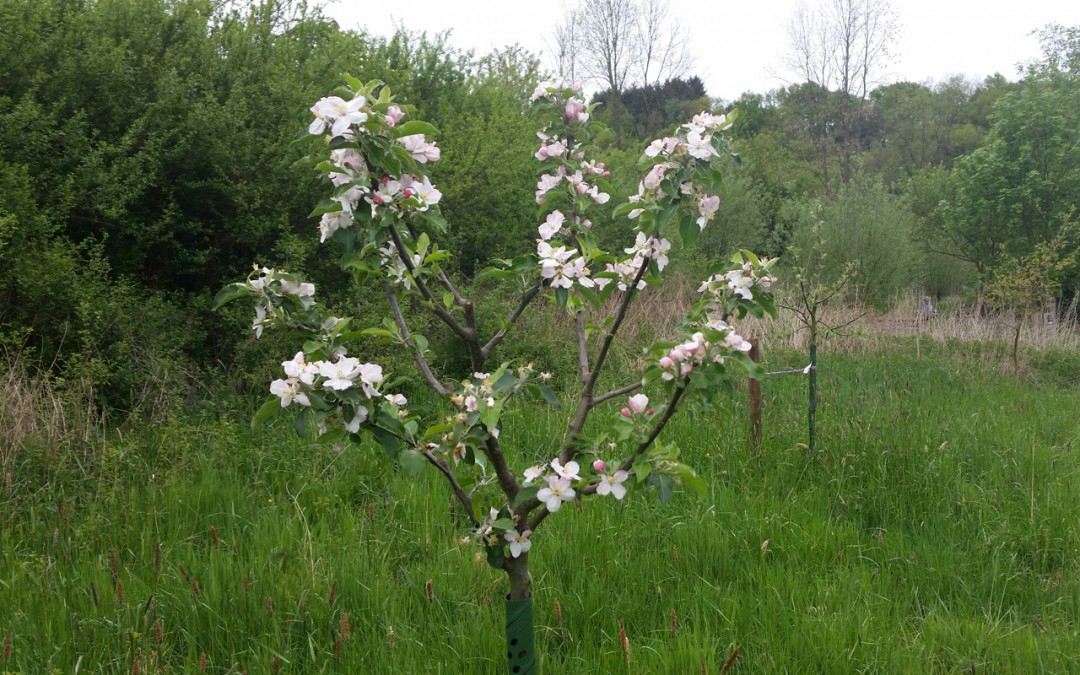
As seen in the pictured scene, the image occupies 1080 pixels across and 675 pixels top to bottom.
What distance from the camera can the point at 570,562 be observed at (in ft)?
9.59

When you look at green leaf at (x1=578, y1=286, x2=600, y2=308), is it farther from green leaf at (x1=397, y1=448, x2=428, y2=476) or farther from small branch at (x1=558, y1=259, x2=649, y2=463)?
green leaf at (x1=397, y1=448, x2=428, y2=476)

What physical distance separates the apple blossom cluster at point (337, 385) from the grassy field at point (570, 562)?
0.55 meters

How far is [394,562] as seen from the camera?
303 cm

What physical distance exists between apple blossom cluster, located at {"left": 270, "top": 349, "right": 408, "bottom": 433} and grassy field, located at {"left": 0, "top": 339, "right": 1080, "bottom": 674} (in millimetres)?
546

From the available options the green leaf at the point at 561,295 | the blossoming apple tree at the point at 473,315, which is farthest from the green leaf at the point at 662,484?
the green leaf at the point at 561,295

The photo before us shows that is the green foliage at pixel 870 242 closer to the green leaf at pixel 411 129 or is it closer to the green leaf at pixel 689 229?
the green leaf at pixel 689 229

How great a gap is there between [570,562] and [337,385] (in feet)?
6.00

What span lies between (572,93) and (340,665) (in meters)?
1.94

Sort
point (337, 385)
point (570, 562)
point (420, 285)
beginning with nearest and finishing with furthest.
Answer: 1. point (337, 385)
2. point (420, 285)
3. point (570, 562)

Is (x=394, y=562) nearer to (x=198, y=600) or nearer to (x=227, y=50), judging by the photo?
(x=198, y=600)

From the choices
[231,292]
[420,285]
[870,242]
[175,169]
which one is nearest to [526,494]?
[420,285]

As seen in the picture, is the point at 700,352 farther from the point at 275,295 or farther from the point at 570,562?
the point at 570,562

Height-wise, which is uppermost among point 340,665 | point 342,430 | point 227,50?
point 227,50

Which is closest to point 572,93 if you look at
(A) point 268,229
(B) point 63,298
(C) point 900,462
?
(C) point 900,462
